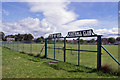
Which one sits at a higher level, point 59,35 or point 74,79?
point 59,35

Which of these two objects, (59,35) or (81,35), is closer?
(81,35)

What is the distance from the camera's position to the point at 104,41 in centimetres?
762

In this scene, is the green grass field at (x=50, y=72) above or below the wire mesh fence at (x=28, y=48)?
below

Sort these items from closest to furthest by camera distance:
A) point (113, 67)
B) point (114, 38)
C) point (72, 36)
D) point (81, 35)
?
point (113, 67) < point (114, 38) < point (81, 35) < point (72, 36)

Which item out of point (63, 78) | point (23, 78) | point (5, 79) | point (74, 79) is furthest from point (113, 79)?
point (5, 79)

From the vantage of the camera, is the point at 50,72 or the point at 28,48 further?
the point at 28,48

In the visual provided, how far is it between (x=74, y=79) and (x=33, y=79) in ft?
6.52

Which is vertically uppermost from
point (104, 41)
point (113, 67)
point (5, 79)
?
point (104, 41)

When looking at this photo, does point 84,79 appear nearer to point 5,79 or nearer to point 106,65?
point 106,65

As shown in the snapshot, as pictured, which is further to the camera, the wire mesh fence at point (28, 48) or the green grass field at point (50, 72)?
the wire mesh fence at point (28, 48)

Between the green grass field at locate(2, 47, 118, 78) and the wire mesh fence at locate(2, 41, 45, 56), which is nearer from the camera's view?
the green grass field at locate(2, 47, 118, 78)

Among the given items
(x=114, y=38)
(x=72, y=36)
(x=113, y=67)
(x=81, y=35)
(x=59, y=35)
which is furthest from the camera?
(x=59, y=35)

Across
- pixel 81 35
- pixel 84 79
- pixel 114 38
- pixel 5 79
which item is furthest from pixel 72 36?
pixel 5 79

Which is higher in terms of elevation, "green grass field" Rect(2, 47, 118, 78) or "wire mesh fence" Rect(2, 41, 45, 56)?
"wire mesh fence" Rect(2, 41, 45, 56)
